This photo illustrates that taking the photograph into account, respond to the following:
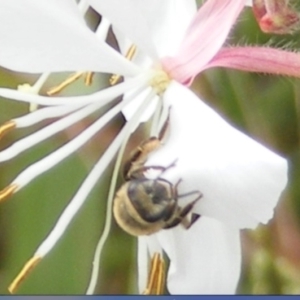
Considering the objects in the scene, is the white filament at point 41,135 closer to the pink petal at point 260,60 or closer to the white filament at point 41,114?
the white filament at point 41,114

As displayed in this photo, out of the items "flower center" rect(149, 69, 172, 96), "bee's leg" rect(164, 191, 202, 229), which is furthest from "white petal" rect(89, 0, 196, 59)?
"bee's leg" rect(164, 191, 202, 229)

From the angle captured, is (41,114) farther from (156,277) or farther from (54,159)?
(156,277)

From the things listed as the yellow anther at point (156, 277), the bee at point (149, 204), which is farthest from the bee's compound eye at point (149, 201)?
the yellow anther at point (156, 277)

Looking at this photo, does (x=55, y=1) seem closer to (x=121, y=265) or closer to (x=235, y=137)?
(x=235, y=137)

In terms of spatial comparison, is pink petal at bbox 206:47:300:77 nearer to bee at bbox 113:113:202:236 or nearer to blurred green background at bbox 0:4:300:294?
bee at bbox 113:113:202:236

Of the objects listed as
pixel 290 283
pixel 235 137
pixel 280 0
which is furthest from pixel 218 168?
pixel 290 283

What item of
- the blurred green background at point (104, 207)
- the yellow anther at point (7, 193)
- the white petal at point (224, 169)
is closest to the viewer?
the white petal at point (224, 169)

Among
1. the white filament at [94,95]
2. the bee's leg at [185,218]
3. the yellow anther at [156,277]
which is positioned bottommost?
the yellow anther at [156,277]
